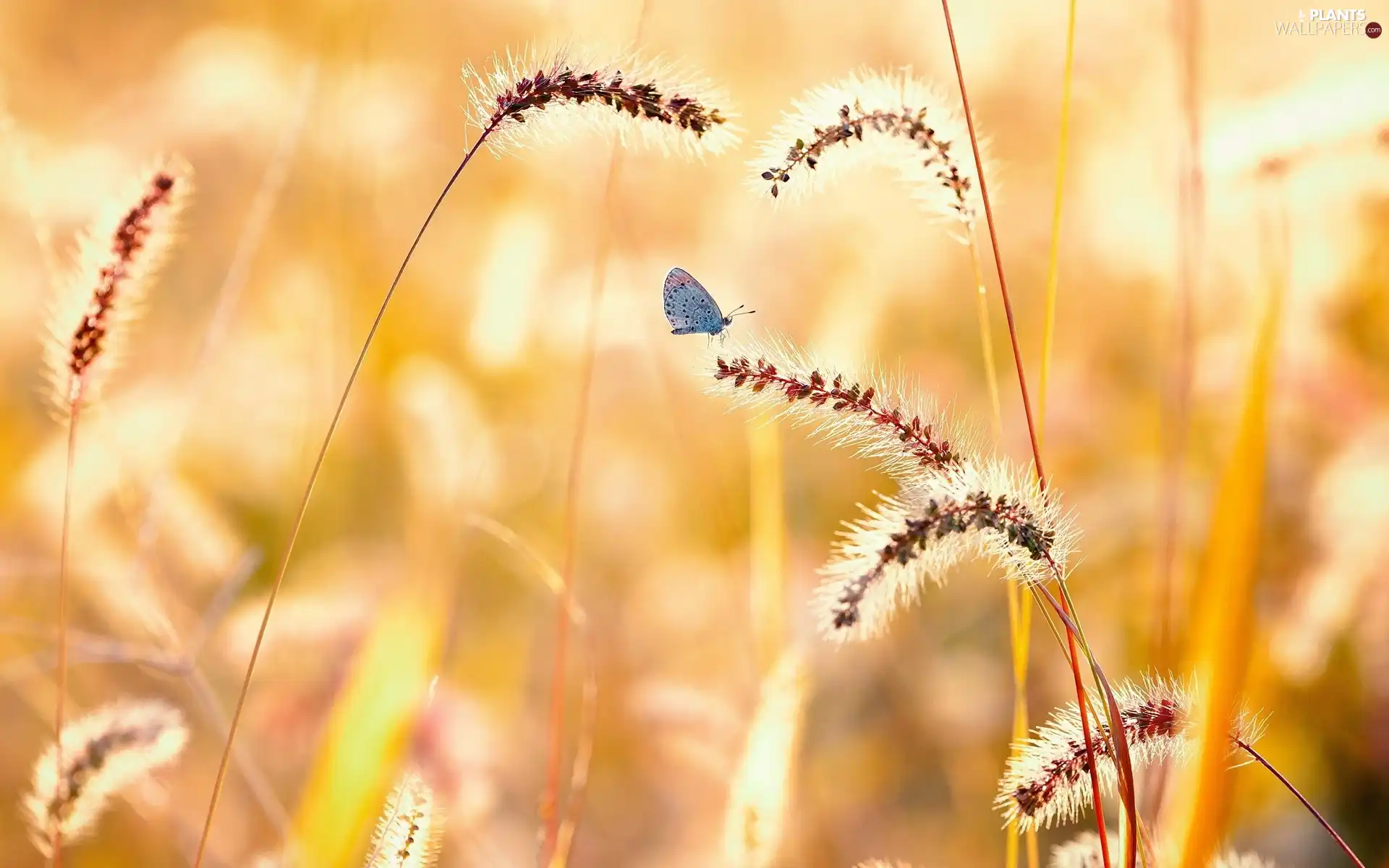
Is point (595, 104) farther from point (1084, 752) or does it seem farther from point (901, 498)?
point (1084, 752)

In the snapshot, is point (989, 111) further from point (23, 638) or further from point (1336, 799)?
point (23, 638)

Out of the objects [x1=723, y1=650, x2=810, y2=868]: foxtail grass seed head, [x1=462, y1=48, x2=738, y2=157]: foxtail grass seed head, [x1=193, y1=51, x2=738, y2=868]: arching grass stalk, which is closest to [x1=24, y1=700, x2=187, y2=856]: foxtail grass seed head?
[x1=193, y1=51, x2=738, y2=868]: arching grass stalk

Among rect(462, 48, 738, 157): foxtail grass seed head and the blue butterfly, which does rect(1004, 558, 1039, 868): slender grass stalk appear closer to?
the blue butterfly

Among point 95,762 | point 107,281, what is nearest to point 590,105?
point 107,281

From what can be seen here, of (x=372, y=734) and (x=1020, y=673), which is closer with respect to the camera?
(x=1020, y=673)

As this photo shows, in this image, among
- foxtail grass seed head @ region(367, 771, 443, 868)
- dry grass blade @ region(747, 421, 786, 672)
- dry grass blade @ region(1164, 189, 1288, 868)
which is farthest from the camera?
dry grass blade @ region(747, 421, 786, 672)
